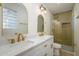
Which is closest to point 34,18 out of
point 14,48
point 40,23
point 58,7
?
point 40,23

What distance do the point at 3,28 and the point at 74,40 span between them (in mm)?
1198

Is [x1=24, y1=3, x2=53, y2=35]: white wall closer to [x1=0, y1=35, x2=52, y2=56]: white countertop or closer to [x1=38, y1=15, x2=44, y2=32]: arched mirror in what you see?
[x1=38, y1=15, x2=44, y2=32]: arched mirror

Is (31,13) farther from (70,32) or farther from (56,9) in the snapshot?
(70,32)

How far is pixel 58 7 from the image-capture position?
160cm

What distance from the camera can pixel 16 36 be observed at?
57.5 inches

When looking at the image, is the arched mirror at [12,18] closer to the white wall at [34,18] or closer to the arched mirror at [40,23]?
the white wall at [34,18]

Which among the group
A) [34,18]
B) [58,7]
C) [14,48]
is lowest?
[14,48]

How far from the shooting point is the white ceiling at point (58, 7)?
1.51m

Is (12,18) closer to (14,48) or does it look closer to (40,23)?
(14,48)

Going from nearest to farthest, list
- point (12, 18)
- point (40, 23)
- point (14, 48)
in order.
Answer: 1. point (14, 48)
2. point (12, 18)
3. point (40, 23)

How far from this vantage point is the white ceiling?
1.51 metres

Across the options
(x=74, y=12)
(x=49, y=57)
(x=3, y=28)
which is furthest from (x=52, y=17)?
(x=3, y=28)

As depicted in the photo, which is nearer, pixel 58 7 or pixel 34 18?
pixel 58 7

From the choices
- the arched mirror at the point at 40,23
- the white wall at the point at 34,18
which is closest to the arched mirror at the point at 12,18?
the white wall at the point at 34,18
